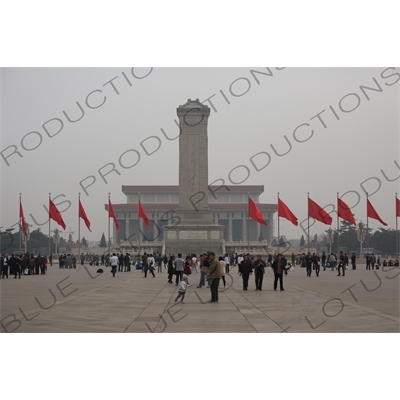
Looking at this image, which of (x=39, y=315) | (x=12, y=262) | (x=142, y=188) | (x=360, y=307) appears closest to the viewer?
(x=39, y=315)

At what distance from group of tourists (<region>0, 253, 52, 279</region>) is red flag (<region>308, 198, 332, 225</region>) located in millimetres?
18136

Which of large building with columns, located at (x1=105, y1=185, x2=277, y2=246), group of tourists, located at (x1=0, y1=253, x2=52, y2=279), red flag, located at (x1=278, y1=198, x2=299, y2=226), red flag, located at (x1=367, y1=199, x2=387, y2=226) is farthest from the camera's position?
large building with columns, located at (x1=105, y1=185, x2=277, y2=246)

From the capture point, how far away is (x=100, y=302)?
Result: 20.4 m

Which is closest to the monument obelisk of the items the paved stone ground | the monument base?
the monument base

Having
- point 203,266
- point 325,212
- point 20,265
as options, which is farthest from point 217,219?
point 203,266

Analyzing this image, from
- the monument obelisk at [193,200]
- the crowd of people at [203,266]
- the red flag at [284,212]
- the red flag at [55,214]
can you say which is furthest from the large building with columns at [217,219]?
the red flag at [55,214]

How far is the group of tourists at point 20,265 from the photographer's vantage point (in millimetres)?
37188

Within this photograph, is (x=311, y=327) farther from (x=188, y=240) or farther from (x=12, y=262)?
(x=188, y=240)

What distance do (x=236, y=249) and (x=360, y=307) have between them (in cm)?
6334

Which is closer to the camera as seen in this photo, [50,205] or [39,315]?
[39,315]

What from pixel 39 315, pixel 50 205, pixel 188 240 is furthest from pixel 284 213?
pixel 39 315

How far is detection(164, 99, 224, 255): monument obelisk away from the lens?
2987 inches

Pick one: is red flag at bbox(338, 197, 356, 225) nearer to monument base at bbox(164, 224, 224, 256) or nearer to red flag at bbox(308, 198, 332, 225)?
red flag at bbox(308, 198, 332, 225)

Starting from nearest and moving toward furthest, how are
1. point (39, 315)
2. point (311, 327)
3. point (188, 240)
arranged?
point (311, 327) < point (39, 315) < point (188, 240)
